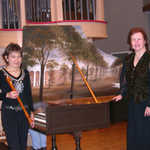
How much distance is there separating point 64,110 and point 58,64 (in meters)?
0.67

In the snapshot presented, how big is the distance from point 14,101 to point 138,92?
107 cm

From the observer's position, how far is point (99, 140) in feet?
13.5

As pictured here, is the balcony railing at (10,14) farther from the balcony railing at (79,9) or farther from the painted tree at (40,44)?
the painted tree at (40,44)

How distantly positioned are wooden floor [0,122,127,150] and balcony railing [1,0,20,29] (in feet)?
7.24

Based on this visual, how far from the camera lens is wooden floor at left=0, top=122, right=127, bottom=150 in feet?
12.3

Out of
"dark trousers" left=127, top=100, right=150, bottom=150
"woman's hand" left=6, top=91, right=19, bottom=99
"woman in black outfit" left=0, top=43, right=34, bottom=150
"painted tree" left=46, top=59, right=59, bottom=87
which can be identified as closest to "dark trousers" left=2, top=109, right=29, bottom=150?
"woman in black outfit" left=0, top=43, right=34, bottom=150

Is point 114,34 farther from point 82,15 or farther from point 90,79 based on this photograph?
point 90,79

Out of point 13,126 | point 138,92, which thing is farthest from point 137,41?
point 13,126

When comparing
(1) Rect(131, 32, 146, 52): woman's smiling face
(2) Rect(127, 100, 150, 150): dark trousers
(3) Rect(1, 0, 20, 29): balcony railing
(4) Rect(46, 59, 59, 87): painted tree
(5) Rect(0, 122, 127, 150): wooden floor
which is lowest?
(5) Rect(0, 122, 127, 150): wooden floor

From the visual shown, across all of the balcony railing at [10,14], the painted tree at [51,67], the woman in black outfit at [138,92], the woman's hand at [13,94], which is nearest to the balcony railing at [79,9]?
the balcony railing at [10,14]

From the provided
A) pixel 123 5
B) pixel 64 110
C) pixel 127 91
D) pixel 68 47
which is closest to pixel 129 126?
pixel 127 91

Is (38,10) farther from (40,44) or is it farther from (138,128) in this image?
(138,128)

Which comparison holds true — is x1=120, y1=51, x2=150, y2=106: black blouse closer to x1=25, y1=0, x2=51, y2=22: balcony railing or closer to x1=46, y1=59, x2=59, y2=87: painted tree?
x1=46, y1=59, x2=59, y2=87: painted tree

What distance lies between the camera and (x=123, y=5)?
5.93m
